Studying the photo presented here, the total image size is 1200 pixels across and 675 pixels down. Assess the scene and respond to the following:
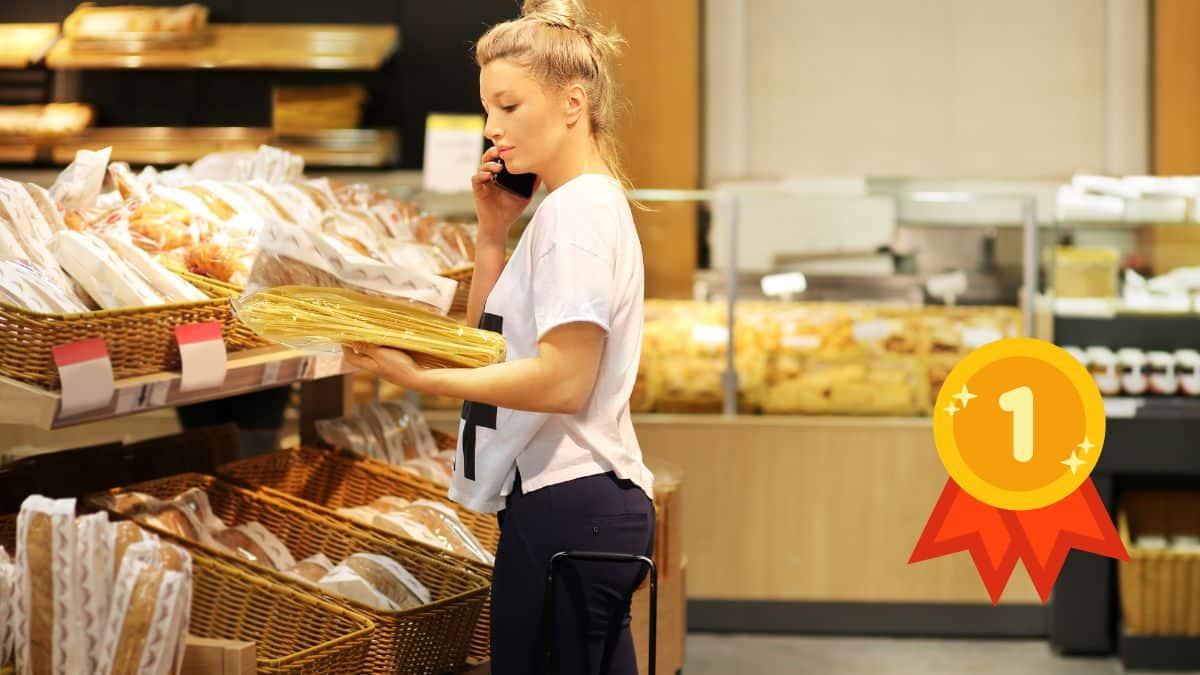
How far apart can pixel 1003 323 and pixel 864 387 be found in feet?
1.66

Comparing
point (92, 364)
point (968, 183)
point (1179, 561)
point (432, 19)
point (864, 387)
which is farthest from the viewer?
point (968, 183)

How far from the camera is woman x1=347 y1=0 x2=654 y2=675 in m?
1.78

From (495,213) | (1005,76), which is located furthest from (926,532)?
(1005,76)

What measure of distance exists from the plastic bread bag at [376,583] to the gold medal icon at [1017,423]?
2.94 ft

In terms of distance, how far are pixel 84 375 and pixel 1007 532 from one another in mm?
1384

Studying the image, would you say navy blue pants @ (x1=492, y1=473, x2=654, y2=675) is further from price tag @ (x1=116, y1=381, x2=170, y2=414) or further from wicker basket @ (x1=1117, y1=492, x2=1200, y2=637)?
wicker basket @ (x1=1117, y1=492, x2=1200, y2=637)

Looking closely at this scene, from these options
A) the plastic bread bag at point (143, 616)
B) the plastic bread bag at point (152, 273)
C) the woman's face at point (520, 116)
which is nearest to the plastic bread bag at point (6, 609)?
the plastic bread bag at point (143, 616)

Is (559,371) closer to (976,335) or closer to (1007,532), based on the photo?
(1007,532)

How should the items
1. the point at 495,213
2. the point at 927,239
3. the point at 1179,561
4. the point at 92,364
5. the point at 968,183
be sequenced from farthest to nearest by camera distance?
the point at 968,183
the point at 927,239
the point at 1179,561
the point at 495,213
the point at 92,364

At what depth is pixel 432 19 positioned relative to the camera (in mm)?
6324

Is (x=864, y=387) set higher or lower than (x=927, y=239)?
lower

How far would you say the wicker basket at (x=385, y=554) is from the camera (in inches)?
88.3

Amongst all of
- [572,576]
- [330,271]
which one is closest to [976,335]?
[330,271]

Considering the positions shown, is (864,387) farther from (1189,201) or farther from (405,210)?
(405,210)
